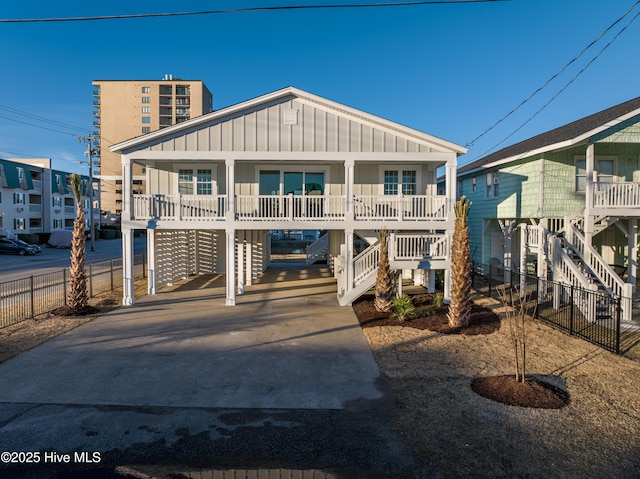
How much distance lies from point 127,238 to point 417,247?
9.93 meters

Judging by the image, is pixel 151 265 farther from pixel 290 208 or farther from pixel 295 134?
pixel 295 134

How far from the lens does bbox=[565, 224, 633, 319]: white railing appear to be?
10.6m

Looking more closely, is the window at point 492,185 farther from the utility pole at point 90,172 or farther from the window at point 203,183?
the utility pole at point 90,172

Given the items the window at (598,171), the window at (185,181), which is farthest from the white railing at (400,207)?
the window at (185,181)

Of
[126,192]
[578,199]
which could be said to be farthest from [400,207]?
[126,192]

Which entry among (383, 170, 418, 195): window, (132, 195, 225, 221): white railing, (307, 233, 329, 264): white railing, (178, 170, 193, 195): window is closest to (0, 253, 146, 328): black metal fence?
(132, 195, 225, 221): white railing

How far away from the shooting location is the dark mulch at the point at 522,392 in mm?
5867

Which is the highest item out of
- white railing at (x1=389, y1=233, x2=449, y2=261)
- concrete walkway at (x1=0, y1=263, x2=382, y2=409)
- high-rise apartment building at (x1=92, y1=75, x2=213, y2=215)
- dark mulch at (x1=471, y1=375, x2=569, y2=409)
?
high-rise apartment building at (x1=92, y1=75, x2=213, y2=215)

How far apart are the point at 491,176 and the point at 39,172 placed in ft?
171

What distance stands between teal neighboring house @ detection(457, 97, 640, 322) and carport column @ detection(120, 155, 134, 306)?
14.0 meters

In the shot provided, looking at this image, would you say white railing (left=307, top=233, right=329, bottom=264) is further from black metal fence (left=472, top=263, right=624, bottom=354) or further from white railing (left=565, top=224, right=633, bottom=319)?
white railing (left=565, top=224, right=633, bottom=319)

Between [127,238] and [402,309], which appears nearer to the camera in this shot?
[402,309]

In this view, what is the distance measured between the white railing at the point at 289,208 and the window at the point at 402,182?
2044 mm

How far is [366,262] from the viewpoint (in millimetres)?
13125
